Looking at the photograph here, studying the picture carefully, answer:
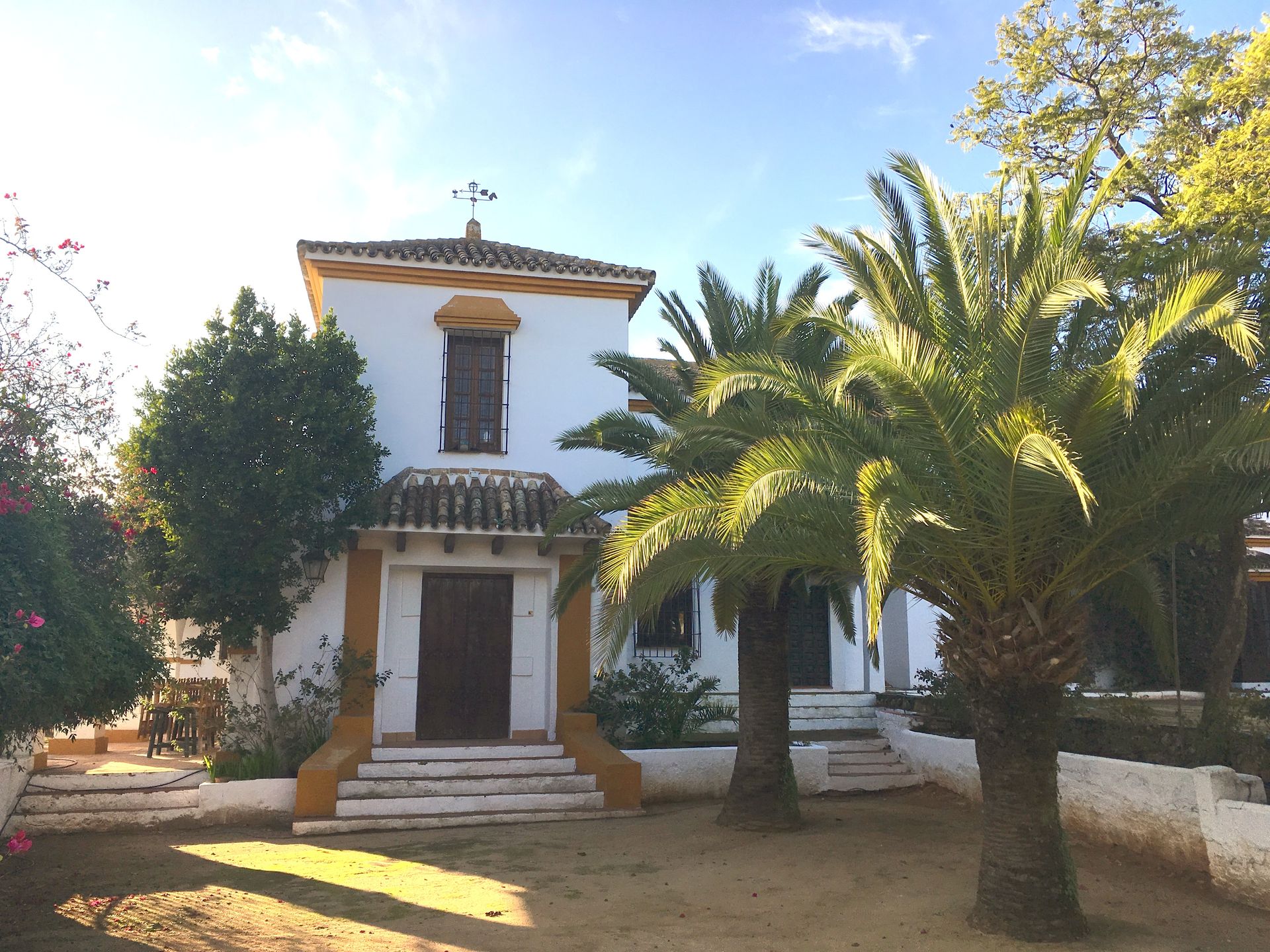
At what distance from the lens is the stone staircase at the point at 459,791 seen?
1041cm

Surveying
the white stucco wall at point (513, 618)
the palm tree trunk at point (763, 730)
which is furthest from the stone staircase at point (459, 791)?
the palm tree trunk at point (763, 730)

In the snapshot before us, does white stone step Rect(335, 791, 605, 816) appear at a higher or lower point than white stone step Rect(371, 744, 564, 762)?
lower

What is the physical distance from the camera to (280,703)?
40.3 feet

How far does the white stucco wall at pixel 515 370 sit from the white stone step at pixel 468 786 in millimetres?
4486

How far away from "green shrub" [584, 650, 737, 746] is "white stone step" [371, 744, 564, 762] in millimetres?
997

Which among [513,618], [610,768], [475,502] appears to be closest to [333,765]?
[610,768]

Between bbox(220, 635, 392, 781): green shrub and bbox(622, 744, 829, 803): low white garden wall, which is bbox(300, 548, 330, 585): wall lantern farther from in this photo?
bbox(622, 744, 829, 803): low white garden wall

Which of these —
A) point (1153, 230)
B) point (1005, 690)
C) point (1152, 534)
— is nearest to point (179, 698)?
point (1005, 690)

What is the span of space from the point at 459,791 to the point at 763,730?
369 centimetres

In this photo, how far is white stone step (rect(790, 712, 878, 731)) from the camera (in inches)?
581

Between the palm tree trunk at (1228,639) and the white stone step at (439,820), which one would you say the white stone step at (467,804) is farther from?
the palm tree trunk at (1228,639)

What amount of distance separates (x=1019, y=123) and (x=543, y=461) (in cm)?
816

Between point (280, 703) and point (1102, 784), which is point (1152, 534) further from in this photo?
point (280, 703)

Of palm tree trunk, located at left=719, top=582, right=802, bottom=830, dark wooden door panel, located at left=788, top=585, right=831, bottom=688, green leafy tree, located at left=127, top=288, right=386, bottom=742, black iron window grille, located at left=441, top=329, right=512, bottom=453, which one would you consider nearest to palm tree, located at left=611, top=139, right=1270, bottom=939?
palm tree trunk, located at left=719, top=582, right=802, bottom=830
